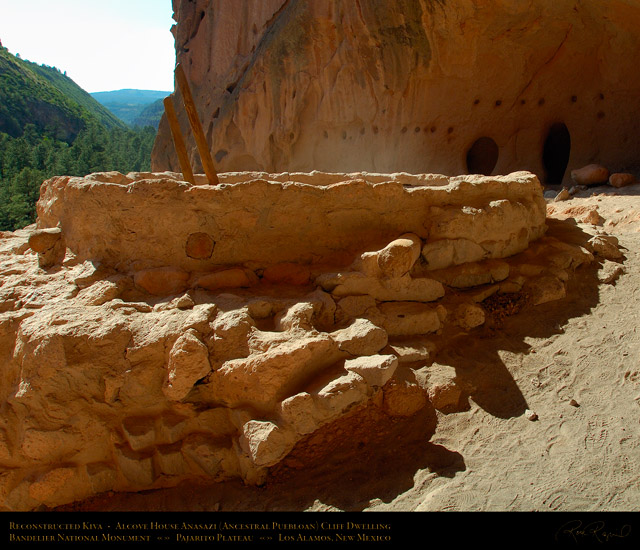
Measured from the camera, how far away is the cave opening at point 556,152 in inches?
312

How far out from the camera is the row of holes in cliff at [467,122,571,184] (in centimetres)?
793

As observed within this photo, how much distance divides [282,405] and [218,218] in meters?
1.26

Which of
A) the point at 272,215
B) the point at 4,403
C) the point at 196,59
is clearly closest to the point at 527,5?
the point at 272,215

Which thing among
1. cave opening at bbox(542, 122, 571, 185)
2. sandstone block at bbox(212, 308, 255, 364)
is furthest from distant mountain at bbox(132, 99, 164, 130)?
sandstone block at bbox(212, 308, 255, 364)

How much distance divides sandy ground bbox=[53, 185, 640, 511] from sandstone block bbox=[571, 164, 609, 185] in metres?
4.07

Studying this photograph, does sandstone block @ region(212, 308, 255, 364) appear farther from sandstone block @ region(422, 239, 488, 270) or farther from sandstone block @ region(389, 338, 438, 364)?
sandstone block @ region(422, 239, 488, 270)

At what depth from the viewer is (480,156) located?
869 cm

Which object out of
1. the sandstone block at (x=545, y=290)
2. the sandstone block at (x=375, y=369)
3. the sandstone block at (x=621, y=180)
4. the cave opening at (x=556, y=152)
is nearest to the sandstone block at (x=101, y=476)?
the sandstone block at (x=375, y=369)

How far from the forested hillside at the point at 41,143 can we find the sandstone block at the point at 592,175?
52.0 feet

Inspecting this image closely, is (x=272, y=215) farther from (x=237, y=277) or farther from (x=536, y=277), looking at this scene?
(x=536, y=277)

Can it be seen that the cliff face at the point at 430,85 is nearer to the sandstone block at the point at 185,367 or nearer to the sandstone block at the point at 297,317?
the sandstone block at the point at 297,317

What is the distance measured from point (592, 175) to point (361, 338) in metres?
5.36

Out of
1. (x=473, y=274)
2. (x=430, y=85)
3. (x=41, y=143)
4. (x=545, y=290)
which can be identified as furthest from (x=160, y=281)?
(x=41, y=143)

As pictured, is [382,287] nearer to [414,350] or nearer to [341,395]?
[414,350]
